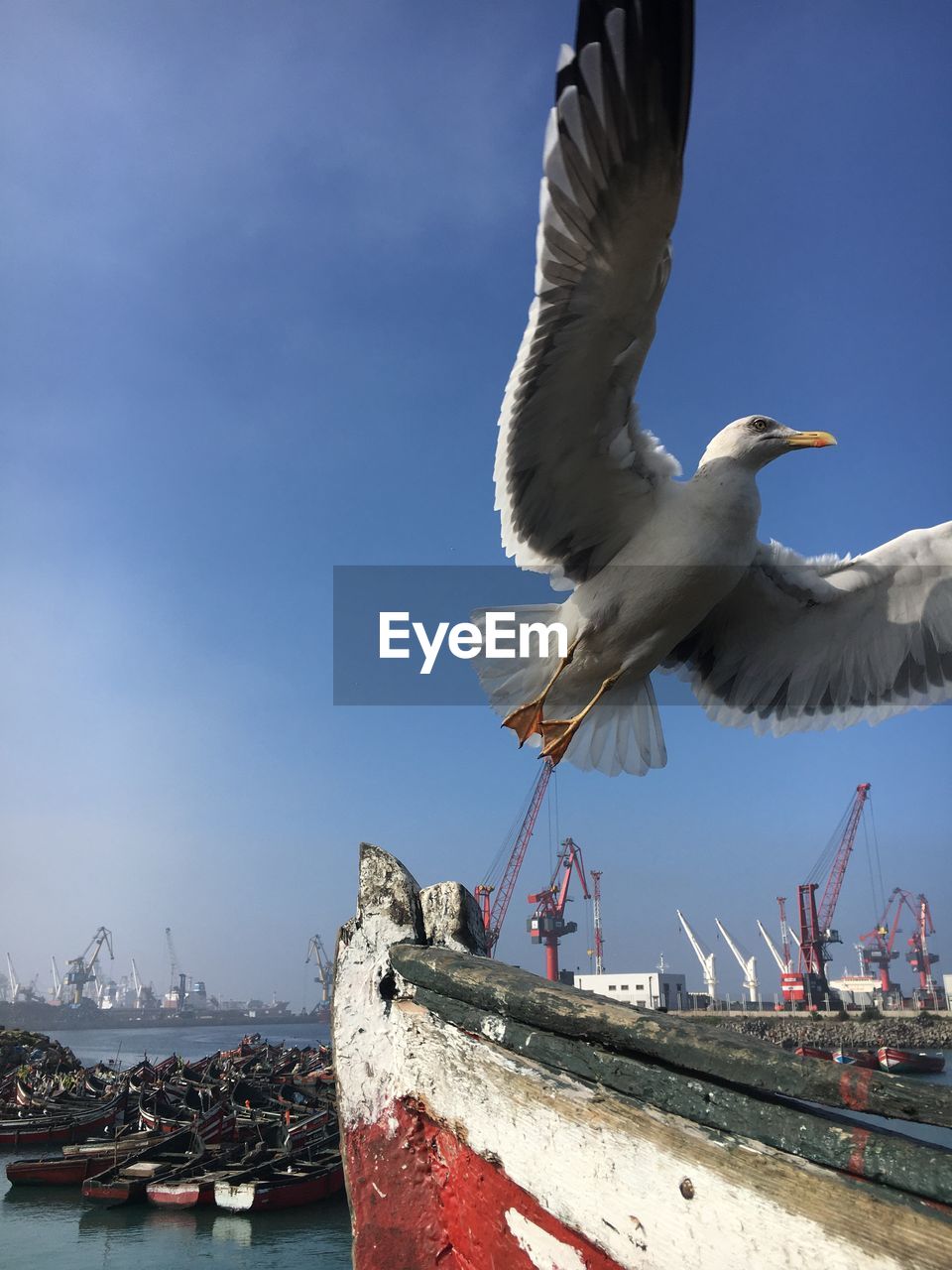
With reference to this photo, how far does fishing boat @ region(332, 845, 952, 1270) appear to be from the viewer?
119cm

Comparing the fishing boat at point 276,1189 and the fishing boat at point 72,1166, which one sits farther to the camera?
the fishing boat at point 72,1166

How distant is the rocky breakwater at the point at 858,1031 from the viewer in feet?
166

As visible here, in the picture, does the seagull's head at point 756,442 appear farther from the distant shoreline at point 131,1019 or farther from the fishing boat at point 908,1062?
the distant shoreline at point 131,1019

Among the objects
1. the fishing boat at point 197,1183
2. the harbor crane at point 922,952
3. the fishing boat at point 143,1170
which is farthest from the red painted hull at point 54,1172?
the harbor crane at point 922,952

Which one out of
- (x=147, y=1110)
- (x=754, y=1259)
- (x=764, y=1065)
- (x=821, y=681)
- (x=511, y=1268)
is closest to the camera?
(x=754, y=1259)

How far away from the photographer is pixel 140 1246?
1903cm

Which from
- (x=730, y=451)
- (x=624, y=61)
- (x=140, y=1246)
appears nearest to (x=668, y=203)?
(x=624, y=61)

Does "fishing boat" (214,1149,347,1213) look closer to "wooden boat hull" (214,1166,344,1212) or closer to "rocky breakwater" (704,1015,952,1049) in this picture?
"wooden boat hull" (214,1166,344,1212)

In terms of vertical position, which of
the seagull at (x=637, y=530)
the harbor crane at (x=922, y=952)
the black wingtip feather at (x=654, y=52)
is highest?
the black wingtip feather at (x=654, y=52)

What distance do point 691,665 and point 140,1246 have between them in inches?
750

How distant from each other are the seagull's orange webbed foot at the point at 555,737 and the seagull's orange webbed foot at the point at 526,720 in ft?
0.22

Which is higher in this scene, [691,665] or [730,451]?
[730,451]

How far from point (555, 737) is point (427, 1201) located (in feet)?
13.4

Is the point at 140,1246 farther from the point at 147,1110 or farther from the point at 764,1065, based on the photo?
the point at 764,1065
